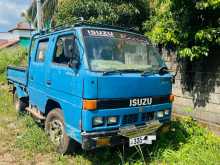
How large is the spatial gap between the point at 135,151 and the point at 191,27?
2815 mm

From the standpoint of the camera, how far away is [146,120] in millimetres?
5574

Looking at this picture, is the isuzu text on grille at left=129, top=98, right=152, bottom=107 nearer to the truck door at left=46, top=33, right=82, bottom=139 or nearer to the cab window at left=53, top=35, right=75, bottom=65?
the truck door at left=46, top=33, right=82, bottom=139

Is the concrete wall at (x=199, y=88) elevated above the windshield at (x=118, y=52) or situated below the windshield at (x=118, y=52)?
below

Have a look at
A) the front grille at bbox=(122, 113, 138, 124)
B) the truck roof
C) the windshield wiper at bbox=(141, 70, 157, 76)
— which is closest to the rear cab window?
the truck roof

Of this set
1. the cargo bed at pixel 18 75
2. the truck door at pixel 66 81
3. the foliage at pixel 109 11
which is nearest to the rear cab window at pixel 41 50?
the truck door at pixel 66 81

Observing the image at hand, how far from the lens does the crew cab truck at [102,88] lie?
4980mm

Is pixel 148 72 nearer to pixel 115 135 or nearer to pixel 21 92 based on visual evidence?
pixel 115 135

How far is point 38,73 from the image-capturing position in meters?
6.86

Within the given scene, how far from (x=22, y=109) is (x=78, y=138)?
14.1 feet

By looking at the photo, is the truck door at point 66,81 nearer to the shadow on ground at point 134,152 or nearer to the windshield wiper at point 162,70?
the shadow on ground at point 134,152

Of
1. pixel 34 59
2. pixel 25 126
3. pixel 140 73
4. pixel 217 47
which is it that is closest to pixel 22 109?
pixel 25 126

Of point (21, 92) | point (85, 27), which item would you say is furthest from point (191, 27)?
point (21, 92)

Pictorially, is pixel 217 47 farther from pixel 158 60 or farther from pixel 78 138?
pixel 78 138

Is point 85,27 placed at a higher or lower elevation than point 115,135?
higher
